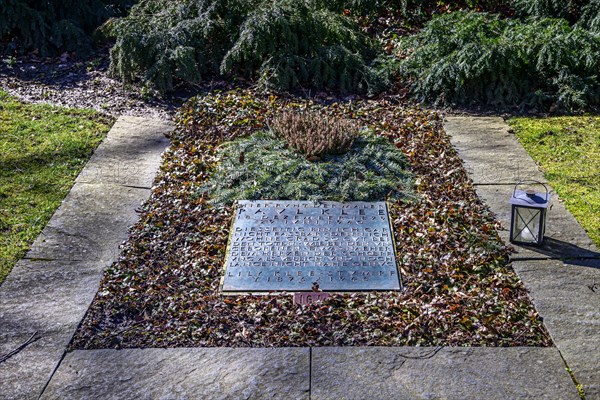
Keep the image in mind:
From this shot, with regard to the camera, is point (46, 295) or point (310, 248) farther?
point (310, 248)

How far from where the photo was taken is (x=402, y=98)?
7.54 metres

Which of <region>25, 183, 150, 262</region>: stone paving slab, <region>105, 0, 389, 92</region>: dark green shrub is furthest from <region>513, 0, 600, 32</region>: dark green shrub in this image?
<region>25, 183, 150, 262</region>: stone paving slab

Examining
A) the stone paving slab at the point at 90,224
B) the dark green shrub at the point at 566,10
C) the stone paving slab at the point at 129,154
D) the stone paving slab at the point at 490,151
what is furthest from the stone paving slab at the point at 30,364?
the dark green shrub at the point at 566,10

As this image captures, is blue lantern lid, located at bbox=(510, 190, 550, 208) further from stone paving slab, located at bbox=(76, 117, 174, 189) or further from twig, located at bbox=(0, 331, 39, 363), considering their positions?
twig, located at bbox=(0, 331, 39, 363)

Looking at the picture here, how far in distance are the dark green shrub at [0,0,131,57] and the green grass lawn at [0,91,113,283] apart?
1.24m

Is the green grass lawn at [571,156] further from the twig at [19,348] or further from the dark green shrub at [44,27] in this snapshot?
the dark green shrub at [44,27]

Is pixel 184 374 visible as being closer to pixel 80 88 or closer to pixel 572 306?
pixel 572 306

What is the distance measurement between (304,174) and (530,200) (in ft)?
5.84

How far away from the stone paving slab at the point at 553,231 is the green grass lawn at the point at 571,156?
0.08 meters

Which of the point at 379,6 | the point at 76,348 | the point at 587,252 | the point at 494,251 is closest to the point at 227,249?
the point at 76,348

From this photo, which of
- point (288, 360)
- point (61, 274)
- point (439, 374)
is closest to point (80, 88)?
point (61, 274)

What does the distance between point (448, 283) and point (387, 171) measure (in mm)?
1523

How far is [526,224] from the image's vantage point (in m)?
4.87

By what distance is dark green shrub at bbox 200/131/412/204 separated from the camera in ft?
18.5
